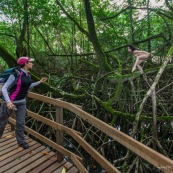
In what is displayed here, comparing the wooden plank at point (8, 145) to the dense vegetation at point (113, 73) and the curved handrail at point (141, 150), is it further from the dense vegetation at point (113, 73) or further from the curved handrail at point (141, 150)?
the curved handrail at point (141, 150)

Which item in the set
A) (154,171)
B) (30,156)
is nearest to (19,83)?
(30,156)

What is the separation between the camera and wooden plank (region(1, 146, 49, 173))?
2.48 m

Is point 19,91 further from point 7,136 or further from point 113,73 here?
point 113,73

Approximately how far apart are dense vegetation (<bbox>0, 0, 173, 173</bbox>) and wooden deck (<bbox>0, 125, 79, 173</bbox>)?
2.49 ft

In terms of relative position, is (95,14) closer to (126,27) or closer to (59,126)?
(126,27)

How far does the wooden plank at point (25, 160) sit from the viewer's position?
2.48 metres

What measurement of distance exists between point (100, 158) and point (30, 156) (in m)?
1.27

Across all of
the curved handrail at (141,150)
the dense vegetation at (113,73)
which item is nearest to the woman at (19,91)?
the curved handrail at (141,150)

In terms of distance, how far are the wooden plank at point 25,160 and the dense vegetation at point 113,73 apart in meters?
1.04

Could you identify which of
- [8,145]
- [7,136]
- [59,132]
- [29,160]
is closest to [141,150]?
[59,132]

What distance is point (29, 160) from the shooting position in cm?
269

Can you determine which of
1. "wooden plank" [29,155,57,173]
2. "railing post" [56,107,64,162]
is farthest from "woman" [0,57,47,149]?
"wooden plank" [29,155,57,173]

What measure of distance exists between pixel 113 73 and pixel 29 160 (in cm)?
246

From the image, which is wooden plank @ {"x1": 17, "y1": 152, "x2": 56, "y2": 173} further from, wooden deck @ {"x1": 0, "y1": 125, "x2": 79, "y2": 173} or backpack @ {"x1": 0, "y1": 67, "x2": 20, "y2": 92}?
backpack @ {"x1": 0, "y1": 67, "x2": 20, "y2": 92}
